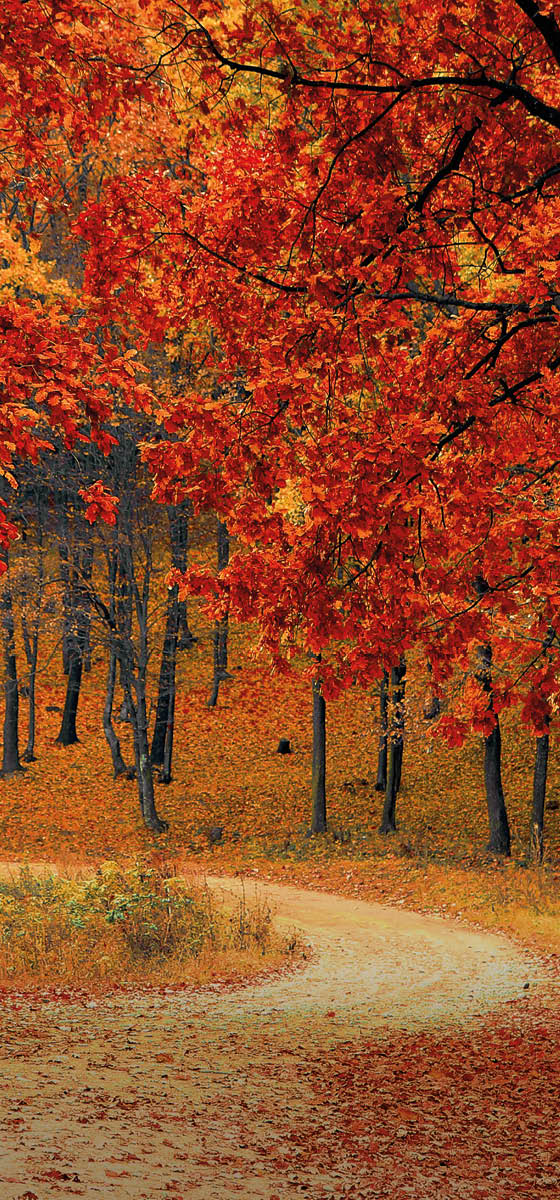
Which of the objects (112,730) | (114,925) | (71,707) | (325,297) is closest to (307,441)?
(325,297)

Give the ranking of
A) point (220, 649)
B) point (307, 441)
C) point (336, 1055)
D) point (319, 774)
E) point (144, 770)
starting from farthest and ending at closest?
1. point (220, 649)
2. point (144, 770)
3. point (319, 774)
4. point (336, 1055)
5. point (307, 441)

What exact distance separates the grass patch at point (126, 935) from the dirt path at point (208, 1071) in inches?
26.5

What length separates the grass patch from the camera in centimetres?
991

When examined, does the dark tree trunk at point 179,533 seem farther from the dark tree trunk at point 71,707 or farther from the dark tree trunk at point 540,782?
the dark tree trunk at point 540,782

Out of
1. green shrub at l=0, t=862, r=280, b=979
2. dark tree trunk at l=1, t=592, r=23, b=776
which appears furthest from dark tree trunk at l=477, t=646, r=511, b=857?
dark tree trunk at l=1, t=592, r=23, b=776

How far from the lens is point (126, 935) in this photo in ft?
35.0

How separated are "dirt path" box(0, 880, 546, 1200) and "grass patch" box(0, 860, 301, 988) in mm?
673

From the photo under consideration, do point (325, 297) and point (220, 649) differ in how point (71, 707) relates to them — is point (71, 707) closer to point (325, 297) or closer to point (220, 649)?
point (220, 649)

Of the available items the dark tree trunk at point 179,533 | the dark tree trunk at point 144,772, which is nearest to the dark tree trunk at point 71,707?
the dark tree trunk at point 144,772

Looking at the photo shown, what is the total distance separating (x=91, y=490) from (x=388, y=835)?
1684 cm

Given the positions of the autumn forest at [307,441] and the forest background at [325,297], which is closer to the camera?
the autumn forest at [307,441]

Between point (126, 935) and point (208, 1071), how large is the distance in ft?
13.2

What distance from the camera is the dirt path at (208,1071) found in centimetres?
484

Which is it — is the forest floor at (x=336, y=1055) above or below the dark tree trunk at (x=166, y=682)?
below
